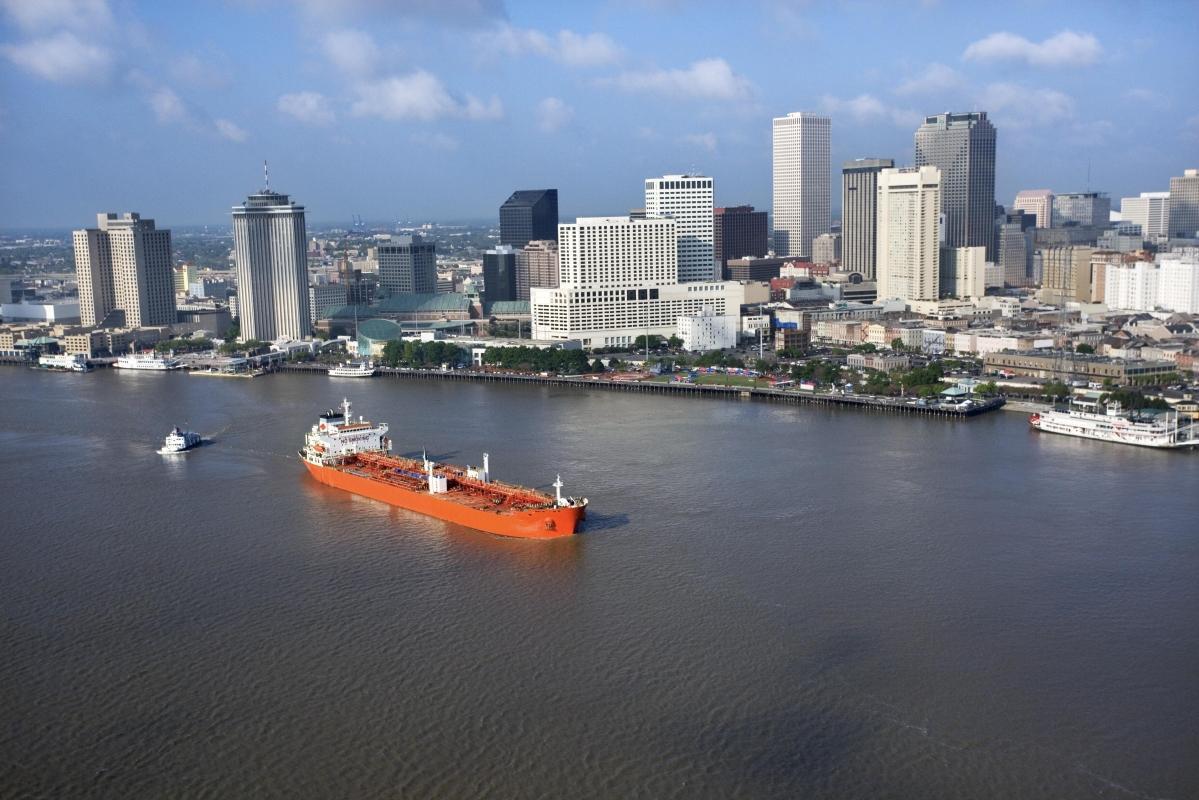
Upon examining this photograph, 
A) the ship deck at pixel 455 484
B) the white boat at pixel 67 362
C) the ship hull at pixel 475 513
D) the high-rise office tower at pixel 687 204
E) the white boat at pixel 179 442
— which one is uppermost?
the high-rise office tower at pixel 687 204

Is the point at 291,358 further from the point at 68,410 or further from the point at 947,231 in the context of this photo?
the point at 947,231

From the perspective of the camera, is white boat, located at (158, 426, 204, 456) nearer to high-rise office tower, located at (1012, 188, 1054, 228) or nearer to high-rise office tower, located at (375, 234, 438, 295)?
high-rise office tower, located at (375, 234, 438, 295)

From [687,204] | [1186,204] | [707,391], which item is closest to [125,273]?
[687,204]

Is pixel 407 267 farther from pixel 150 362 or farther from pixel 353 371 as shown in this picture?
pixel 353 371

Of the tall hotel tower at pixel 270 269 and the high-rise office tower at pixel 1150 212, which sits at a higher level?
the high-rise office tower at pixel 1150 212

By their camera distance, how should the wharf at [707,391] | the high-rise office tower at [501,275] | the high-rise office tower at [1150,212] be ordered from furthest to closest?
the high-rise office tower at [1150,212], the high-rise office tower at [501,275], the wharf at [707,391]

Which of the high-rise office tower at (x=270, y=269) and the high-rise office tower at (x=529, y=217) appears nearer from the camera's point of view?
the high-rise office tower at (x=270, y=269)

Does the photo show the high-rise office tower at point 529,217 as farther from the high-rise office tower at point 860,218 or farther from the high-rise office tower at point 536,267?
the high-rise office tower at point 860,218

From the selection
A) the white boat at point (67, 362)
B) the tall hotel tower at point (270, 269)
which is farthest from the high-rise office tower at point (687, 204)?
the white boat at point (67, 362)
